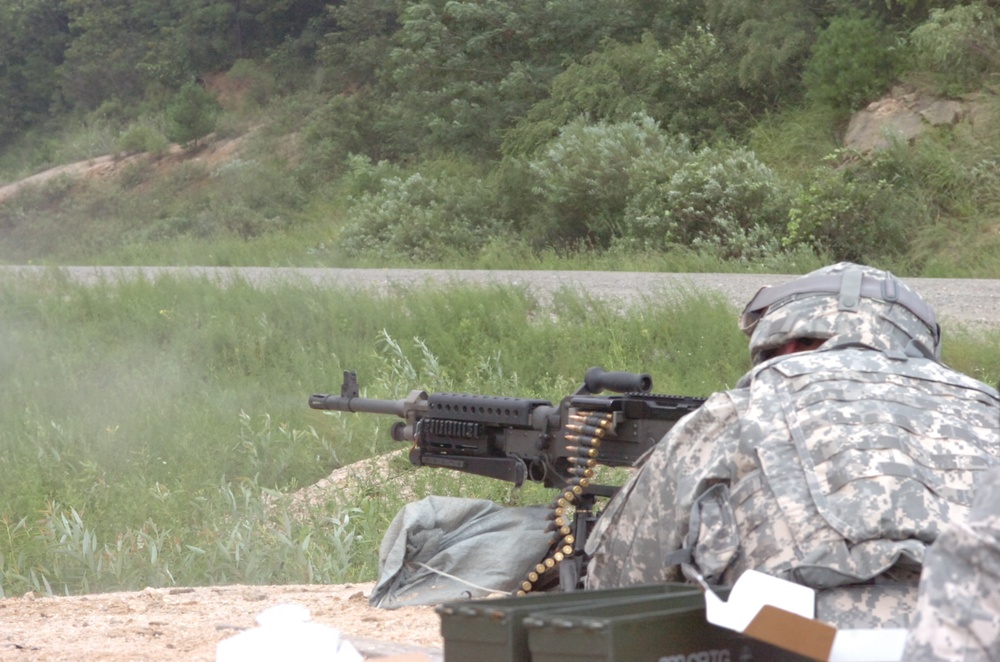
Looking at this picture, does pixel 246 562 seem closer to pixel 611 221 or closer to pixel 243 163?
pixel 611 221

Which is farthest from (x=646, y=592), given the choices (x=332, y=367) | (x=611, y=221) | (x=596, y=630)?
(x=611, y=221)

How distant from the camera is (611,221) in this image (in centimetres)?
1603

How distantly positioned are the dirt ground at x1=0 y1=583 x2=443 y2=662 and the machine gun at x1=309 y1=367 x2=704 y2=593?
536mm

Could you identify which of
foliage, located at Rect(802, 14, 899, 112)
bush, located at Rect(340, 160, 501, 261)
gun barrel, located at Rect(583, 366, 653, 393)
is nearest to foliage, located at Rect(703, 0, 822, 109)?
foliage, located at Rect(802, 14, 899, 112)

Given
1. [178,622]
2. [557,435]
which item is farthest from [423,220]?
[557,435]

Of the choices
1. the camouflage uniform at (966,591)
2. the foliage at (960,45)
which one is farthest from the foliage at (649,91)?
the camouflage uniform at (966,591)

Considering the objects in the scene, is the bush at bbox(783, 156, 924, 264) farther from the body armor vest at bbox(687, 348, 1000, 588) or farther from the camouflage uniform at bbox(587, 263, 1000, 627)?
the body armor vest at bbox(687, 348, 1000, 588)

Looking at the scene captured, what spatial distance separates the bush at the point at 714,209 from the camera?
539 inches

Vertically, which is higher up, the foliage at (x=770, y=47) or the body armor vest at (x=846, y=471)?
the foliage at (x=770, y=47)

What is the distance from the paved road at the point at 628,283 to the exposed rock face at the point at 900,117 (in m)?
4.75

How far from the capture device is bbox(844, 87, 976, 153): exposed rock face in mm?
15125

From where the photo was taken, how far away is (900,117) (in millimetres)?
15547

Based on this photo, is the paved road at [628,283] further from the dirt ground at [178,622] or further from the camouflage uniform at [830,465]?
the camouflage uniform at [830,465]

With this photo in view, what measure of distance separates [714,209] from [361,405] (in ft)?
34.1
